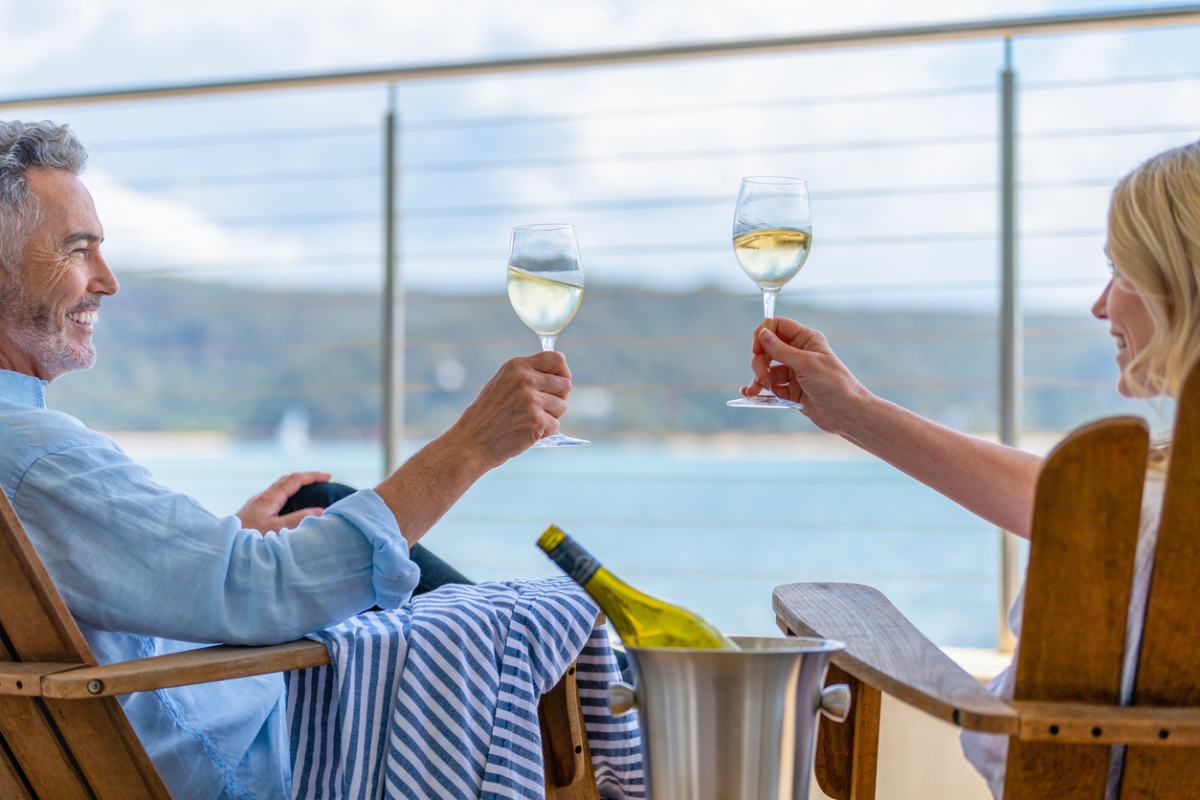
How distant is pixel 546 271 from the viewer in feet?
4.79

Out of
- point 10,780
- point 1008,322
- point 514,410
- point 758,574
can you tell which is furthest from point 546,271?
point 1008,322

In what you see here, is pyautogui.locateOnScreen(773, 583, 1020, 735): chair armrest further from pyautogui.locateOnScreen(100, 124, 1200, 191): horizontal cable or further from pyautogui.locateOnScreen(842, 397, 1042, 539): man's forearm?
pyautogui.locateOnScreen(100, 124, 1200, 191): horizontal cable

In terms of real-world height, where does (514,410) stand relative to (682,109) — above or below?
below

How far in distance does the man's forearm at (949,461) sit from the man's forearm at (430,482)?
445 millimetres

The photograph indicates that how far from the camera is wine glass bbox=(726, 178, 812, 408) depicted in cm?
146

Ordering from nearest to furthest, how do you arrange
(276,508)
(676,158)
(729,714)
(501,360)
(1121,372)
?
1. (729,714)
2. (1121,372)
3. (276,508)
4. (676,158)
5. (501,360)

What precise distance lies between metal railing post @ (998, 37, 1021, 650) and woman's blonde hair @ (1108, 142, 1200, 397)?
47.5 inches

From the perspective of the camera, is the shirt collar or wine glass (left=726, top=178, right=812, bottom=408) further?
the shirt collar

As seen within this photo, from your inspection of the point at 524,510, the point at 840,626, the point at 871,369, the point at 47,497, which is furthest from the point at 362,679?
the point at 524,510

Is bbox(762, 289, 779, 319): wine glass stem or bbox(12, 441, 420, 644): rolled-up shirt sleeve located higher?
bbox(762, 289, 779, 319): wine glass stem

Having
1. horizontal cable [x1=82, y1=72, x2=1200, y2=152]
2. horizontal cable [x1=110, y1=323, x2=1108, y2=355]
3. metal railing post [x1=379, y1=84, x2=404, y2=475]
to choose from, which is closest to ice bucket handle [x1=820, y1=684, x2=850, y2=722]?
horizontal cable [x1=110, y1=323, x2=1108, y2=355]

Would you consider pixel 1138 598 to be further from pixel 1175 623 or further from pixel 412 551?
pixel 412 551

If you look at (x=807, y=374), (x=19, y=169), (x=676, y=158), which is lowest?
(x=807, y=374)

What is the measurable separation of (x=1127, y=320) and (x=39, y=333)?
1.24 m
